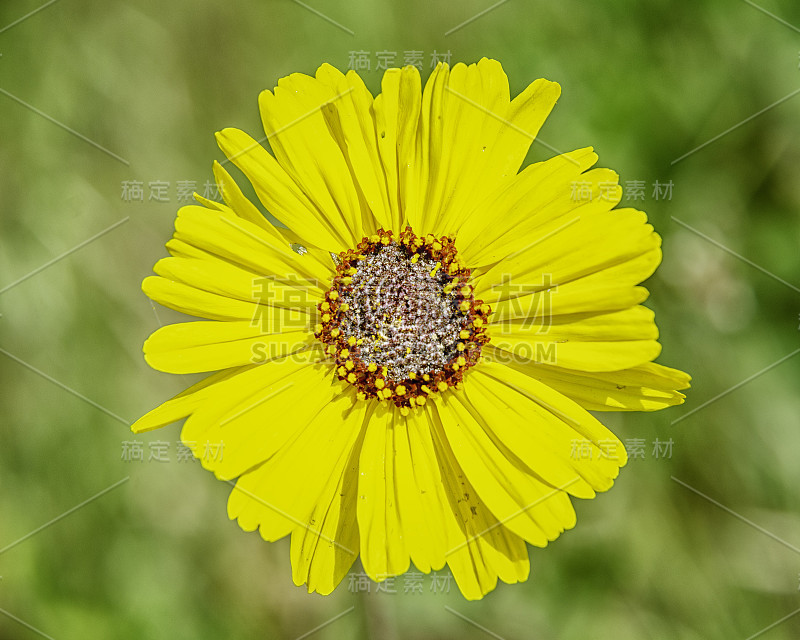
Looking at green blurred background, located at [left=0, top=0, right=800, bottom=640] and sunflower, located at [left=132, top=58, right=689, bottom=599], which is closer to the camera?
sunflower, located at [left=132, top=58, right=689, bottom=599]

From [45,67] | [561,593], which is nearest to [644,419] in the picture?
[561,593]

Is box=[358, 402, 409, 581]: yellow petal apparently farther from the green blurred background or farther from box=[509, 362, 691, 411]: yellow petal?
the green blurred background

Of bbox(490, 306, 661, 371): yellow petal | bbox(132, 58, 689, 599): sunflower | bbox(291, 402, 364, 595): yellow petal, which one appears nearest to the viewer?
bbox(490, 306, 661, 371): yellow petal

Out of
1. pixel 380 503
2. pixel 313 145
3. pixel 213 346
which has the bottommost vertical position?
pixel 380 503

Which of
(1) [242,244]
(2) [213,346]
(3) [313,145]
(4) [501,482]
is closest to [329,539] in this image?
(4) [501,482]

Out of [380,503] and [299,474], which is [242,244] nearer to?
[299,474]

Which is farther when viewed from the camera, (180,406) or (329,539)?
(329,539)

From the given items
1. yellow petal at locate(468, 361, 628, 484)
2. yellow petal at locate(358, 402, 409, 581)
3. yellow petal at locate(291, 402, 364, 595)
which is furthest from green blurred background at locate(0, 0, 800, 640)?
yellow petal at locate(468, 361, 628, 484)

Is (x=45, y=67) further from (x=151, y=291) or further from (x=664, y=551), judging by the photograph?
(x=664, y=551)
